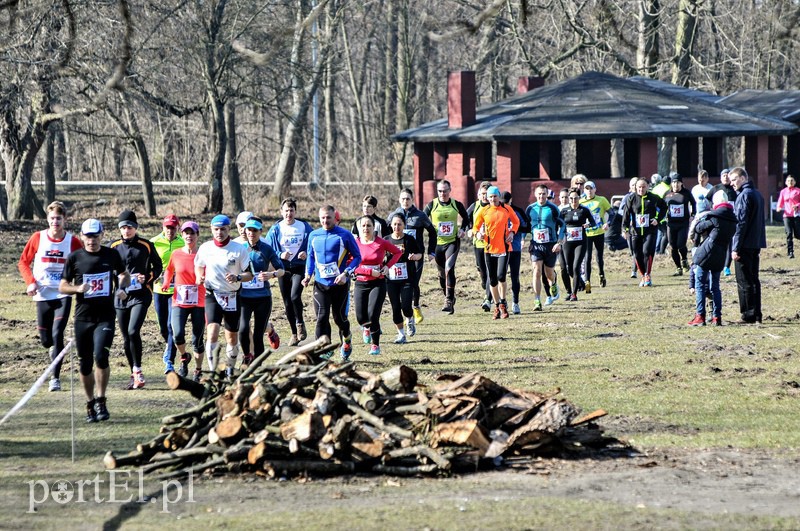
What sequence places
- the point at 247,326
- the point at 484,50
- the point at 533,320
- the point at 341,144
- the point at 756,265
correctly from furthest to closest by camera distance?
the point at 341,144 → the point at 484,50 → the point at 533,320 → the point at 756,265 → the point at 247,326

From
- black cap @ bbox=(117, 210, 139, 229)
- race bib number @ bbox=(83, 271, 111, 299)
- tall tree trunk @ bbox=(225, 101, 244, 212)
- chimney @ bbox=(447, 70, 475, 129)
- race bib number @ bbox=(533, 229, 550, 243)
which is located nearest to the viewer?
→ race bib number @ bbox=(83, 271, 111, 299)

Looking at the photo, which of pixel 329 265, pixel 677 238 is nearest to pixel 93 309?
pixel 329 265

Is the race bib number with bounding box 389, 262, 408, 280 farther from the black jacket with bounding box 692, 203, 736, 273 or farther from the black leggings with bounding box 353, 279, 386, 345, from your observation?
the black jacket with bounding box 692, 203, 736, 273

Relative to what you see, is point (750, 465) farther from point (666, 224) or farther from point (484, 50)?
point (484, 50)

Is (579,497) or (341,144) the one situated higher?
(341,144)

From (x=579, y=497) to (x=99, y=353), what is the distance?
5050 millimetres

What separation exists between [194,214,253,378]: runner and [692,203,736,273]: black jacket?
21.7 ft

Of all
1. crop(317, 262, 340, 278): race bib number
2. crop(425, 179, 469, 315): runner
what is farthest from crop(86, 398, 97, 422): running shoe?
crop(425, 179, 469, 315): runner

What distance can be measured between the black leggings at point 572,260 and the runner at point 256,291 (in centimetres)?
767

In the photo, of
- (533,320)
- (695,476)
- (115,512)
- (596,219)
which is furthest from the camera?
(596,219)

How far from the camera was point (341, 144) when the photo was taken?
67.9m

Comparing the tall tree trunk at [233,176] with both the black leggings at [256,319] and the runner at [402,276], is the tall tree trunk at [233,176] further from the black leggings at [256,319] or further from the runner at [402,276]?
the black leggings at [256,319]

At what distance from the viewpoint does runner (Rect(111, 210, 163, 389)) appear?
13516 mm

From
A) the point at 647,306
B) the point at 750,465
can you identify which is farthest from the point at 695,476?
the point at 647,306
